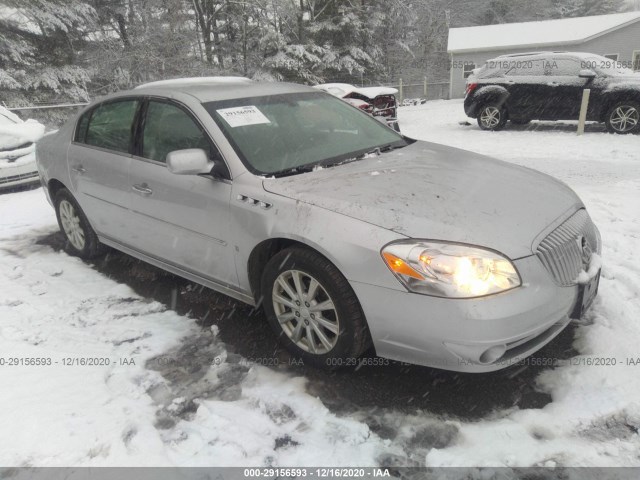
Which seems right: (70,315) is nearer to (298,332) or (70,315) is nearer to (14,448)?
(14,448)

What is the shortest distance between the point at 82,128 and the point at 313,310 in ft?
9.82

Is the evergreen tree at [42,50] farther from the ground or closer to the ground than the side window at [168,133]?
farther from the ground

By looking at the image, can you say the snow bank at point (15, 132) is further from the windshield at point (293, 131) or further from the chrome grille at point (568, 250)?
the chrome grille at point (568, 250)

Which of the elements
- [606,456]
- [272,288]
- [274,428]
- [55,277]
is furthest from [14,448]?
[606,456]

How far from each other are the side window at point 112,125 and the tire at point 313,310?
5.90 ft

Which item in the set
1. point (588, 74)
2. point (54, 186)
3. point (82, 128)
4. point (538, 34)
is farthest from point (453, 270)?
point (538, 34)

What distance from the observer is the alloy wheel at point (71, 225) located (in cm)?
453

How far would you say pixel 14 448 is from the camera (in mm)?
2262

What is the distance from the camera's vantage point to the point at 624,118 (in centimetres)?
1015

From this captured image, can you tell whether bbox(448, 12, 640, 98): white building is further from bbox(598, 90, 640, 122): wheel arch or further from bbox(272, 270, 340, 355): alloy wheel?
bbox(272, 270, 340, 355): alloy wheel

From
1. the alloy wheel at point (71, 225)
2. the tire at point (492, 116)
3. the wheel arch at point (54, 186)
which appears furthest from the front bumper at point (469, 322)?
the tire at point (492, 116)

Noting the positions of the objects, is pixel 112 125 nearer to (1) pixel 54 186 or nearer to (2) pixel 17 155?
(1) pixel 54 186

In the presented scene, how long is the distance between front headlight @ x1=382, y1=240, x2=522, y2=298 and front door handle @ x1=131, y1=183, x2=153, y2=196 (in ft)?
6.68

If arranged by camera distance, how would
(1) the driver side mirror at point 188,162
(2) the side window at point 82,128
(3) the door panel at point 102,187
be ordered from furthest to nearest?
(2) the side window at point 82,128
(3) the door panel at point 102,187
(1) the driver side mirror at point 188,162
